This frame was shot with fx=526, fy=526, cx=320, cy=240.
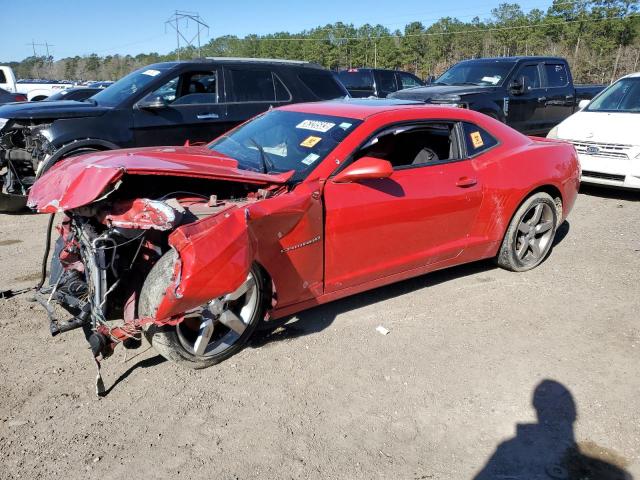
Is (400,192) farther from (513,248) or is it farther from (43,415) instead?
(43,415)

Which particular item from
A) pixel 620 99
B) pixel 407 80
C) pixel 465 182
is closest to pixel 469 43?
pixel 407 80

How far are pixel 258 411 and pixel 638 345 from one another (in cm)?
270

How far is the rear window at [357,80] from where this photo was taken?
14.1 m

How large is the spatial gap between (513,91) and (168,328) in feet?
29.3

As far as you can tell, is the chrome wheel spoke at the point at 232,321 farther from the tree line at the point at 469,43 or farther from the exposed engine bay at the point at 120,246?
the tree line at the point at 469,43

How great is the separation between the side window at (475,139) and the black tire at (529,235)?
0.69 metres

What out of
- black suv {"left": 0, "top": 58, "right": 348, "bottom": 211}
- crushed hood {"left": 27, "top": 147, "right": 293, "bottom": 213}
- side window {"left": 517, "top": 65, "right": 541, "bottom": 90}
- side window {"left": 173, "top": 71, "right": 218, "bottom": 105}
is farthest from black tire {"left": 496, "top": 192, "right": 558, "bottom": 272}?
side window {"left": 517, "top": 65, "right": 541, "bottom": 90}

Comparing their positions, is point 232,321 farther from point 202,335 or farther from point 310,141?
point 310,141

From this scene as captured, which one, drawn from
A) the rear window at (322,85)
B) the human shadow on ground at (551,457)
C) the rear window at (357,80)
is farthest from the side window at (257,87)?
the rear window at (357,80)

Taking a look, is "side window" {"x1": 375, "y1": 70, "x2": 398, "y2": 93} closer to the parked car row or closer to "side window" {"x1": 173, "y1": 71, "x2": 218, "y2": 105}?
"side window" {"x1": 173, "y1": 71, "x2": 218, "y2": 105}

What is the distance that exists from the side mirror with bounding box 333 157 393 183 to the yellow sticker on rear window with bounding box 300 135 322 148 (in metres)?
0.40

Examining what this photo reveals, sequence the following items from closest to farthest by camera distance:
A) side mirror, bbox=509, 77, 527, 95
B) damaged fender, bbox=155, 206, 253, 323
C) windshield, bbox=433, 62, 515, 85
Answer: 1. damaged fender, bbox=155, 206, 253, 323
2. side mirror, bbox=509, 77, 527, 95
3. windshield, bbox=433, 62, 515, 85

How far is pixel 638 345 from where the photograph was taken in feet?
12.1

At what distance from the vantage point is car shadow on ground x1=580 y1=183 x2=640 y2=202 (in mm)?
8031
